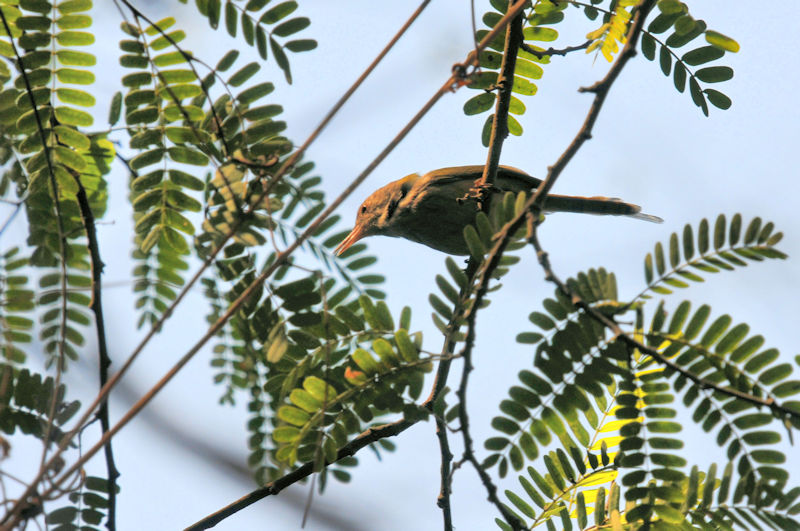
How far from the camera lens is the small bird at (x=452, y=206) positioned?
4.69 metres

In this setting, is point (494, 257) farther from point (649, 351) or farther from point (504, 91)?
point (504, 91)

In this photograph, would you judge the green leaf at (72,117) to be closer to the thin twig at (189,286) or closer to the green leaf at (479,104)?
the thin twig at (189,286)

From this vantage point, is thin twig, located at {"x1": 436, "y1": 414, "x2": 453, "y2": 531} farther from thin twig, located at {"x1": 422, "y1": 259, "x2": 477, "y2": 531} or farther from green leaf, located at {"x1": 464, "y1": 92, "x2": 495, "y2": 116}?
green leaf, located at {"x1": 464, "y1": 92, "x2": 495, "y2": 116}

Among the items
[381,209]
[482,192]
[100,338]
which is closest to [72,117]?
[100,338]

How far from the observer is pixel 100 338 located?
106 inches

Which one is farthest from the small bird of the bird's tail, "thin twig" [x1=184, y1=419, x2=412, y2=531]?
"thin twig" [x1=184, y1=419, x2=412, y2=531]

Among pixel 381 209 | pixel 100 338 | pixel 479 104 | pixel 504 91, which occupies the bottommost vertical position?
pixel 100 338

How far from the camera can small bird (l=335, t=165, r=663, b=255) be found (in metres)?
4.69

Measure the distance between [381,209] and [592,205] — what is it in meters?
1.47

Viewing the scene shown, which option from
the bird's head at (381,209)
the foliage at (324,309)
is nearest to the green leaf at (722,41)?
the foliage at (324,309)

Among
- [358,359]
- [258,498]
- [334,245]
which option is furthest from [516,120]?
[258,498]

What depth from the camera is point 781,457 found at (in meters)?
1.98

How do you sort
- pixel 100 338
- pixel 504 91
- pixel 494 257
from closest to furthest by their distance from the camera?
1. pixel 494 257
2. pixel 100 338
3. pixel 504 91

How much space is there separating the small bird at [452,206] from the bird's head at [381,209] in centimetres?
5
